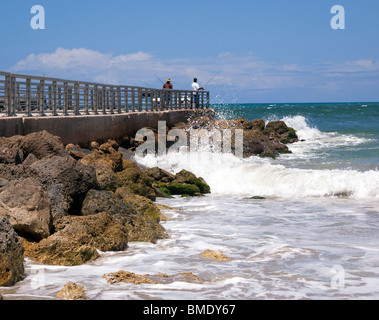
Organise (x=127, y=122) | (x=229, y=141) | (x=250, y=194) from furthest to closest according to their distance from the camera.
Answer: (x=229, y=141) → (x=127, y=122) → (x=250, y=194)

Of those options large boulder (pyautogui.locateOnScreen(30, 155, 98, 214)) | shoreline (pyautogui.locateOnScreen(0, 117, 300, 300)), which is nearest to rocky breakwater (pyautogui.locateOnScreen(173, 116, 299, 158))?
shoreline (pyautogui.locateOnScreen(0, 117, 300, 300))

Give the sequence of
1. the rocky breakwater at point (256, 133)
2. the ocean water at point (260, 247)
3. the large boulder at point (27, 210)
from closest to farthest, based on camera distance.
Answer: the ocean water at point (260, 247) → the large boulder at point (27, 210) → the rocky breakwater at point (256, 133)

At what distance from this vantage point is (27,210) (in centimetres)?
678

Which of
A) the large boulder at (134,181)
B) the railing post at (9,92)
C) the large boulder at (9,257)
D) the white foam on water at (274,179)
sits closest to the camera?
the large boulder at (9,257)

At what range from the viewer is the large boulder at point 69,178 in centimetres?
827

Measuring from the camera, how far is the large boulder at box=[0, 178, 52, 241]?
674 centimetres

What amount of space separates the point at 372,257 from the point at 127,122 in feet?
44.3

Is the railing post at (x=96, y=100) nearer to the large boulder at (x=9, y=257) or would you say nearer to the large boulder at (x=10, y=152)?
the large boulder at (x=10, y=152)

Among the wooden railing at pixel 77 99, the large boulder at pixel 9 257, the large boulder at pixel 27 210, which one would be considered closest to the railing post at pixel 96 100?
the wooden railing at pixel 77 99

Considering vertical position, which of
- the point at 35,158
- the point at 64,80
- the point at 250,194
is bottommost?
the point at 250,194
